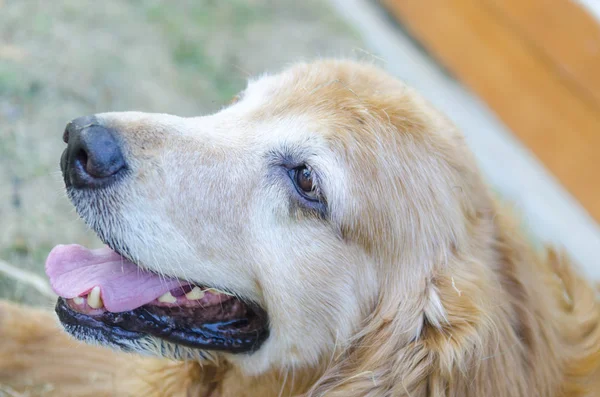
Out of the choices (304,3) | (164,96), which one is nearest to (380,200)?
(164,96)

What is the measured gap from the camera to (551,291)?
9.37ft

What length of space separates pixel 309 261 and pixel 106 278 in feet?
2.67

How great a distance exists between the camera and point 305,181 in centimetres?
251

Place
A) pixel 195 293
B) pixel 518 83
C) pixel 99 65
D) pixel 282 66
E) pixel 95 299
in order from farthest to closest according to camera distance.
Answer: pixel 518 83 < pixel 99 65 < pixel 282 66 < pixel 195 293 < pixel 95 299

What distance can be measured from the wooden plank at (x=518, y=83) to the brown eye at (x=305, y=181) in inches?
137

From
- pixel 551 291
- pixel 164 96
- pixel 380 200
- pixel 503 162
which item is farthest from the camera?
pixel 503 162

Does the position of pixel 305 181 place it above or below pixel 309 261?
above

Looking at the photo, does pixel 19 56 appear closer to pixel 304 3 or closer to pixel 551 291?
pixel 304 3

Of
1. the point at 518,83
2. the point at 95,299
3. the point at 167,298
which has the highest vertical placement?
the point at 518,83

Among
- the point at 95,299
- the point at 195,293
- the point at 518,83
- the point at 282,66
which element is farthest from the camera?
the point at 518,83

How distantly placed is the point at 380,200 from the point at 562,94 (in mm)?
3576

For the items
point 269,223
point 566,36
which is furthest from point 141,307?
point 566,36

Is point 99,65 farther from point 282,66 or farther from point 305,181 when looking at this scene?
point 305,181

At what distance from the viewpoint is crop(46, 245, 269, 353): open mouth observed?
2.44m
